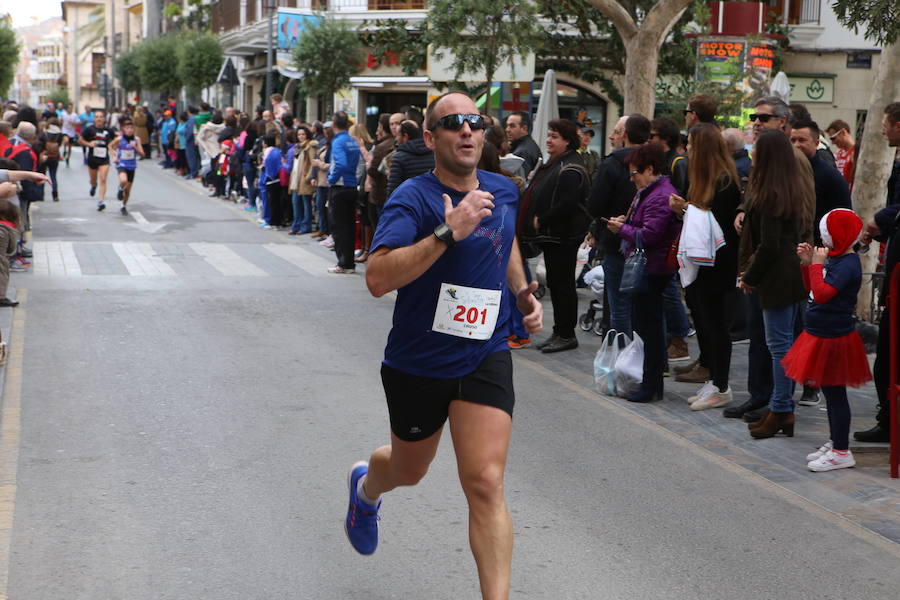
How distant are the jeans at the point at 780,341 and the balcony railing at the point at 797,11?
84.0 ft

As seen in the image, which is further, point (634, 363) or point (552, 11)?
point (552, 11)

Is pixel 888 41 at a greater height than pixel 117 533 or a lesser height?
greater

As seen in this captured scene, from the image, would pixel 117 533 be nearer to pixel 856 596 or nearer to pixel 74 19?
pixel 856 596

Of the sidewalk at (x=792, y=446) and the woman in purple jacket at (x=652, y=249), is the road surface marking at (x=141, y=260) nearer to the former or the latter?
the sidewalk at (x=792, y=446)

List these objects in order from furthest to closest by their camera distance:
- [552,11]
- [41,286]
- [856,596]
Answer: [552,11] < [41,286] < [856,596]

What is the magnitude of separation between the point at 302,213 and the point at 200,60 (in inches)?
1050

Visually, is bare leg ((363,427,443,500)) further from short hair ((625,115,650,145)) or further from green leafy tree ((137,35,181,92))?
green leafy tree ((137,35,181,92))

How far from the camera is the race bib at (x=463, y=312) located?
4.11 meters

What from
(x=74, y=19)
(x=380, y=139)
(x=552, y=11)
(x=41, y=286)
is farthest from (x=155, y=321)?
(x=74, y=19)

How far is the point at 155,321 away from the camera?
426 inches

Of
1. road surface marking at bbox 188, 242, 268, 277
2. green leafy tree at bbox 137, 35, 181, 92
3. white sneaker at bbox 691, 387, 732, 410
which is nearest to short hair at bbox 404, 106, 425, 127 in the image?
road surface marking at bbox 188, 242, 268, 277

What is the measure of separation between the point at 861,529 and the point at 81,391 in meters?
5.11

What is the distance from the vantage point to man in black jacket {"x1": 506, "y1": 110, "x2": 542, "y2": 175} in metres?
11.8

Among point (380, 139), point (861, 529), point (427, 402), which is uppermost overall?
point (380, 139)
